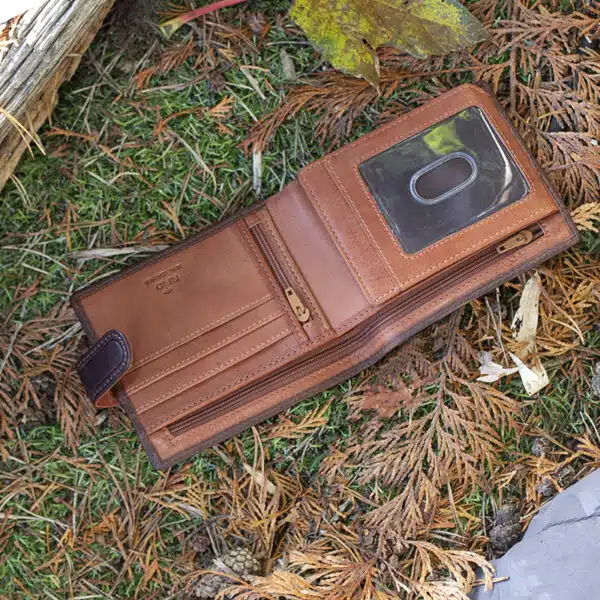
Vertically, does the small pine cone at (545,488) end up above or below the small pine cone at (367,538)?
below

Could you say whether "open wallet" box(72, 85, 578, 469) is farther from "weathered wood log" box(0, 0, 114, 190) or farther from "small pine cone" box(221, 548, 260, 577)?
"weathered wood log" box(0, 0, 114, 190)

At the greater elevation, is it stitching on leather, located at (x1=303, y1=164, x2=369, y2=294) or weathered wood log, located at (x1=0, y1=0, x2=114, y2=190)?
weathered wood log, located at (x1=0, y1=0, x2=114, y2=190)

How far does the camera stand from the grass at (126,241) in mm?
2795

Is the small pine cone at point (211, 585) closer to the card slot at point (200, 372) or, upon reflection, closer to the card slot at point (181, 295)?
the card slot at point (200, 372)

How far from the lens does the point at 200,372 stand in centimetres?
260

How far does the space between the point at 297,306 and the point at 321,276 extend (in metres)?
0.14

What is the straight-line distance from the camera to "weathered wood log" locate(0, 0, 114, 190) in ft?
7.30

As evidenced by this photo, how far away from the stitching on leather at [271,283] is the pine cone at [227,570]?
862mm

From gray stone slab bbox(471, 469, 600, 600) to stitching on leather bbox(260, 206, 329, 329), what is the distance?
1082 mm

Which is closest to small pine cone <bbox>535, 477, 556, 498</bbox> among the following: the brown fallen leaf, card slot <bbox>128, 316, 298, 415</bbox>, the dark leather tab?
the brown fallen leaf

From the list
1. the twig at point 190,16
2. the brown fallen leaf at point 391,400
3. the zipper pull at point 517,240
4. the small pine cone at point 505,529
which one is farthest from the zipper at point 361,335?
the twig at point 190,16

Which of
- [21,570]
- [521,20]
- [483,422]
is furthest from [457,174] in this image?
[21,570]

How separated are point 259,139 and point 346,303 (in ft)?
2.53

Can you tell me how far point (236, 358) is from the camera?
2598mm
